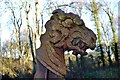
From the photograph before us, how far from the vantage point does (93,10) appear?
12.1 metres

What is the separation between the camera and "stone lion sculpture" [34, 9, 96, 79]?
2559 mm

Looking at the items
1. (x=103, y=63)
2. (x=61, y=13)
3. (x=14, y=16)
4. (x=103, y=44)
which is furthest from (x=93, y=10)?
(x=61, y=13)

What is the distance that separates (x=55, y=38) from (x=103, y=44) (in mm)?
9039

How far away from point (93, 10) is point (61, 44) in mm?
9691

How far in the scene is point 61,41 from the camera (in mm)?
2604

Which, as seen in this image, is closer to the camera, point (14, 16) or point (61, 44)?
point (61, 44)

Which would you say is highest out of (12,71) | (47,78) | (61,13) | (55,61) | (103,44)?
(61,13)

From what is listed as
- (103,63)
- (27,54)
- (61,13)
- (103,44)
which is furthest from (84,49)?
(27,54)

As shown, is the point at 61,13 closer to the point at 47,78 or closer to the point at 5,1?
the point at 47,78

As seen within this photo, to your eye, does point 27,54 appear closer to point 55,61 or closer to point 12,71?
point 12,71

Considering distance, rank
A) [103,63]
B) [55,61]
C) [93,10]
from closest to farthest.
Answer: [55,61] → [103,63] → [93,10]

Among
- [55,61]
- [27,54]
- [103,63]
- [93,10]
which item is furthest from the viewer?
[27,54]

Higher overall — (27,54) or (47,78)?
(47,78)

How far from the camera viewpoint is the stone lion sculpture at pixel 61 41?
256 centimetres
